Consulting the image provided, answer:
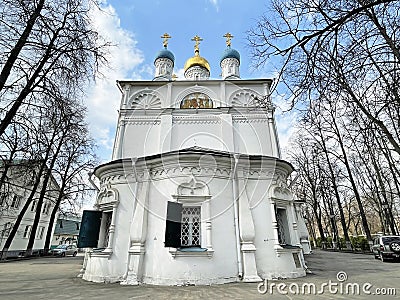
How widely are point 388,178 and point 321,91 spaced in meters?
23.1

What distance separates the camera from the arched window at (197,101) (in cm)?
1565

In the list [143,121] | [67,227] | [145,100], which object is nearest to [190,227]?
[143,121]

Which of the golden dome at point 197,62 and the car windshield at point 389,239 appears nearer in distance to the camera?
the car windshield at point 389,239

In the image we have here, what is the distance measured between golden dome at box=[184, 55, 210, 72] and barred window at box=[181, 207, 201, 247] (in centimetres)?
1386

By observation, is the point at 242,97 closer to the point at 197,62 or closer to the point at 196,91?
the point at 196,91

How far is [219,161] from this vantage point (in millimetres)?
8852

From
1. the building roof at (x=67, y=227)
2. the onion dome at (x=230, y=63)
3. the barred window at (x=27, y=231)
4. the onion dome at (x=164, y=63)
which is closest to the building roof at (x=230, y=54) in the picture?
the onion dome at (x=230, y=63)

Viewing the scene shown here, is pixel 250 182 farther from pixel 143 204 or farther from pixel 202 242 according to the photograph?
pixel 143 204

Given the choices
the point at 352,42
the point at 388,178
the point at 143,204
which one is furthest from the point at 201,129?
the point at 388,178

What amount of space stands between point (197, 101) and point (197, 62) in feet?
17.0

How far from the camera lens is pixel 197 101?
1588 centimetres

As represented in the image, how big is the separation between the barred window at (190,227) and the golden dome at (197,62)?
13861 millimetres

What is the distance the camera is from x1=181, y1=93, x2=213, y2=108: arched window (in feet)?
51.4

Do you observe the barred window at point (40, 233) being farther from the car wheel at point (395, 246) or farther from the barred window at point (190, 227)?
the car wheel at point (395, 246)
